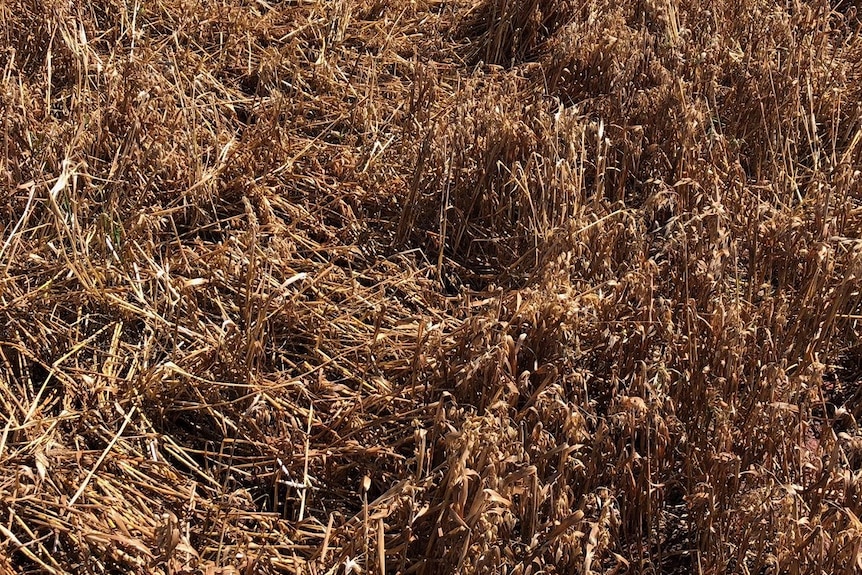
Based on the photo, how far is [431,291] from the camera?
2.54 metres

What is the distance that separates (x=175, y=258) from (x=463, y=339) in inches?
33.1

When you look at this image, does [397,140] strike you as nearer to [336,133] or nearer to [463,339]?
[336,133]

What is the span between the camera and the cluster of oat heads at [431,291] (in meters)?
1.86

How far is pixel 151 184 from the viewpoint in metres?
2.65

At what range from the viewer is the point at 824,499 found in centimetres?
182

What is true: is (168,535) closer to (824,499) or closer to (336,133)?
(824,499)

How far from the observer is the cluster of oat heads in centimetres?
186

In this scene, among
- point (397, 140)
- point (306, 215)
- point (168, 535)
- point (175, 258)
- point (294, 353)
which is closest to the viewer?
point (168, 535)

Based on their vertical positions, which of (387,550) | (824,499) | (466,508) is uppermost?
(824,499)

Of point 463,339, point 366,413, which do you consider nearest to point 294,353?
point 366,413

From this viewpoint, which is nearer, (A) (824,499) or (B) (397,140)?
(A) (824,499)

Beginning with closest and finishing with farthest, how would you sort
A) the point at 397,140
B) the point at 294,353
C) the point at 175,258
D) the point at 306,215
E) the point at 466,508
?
the point at 466,508, the point at 294,353, the point at 175,258, the point at 306,215, the point at 397,140

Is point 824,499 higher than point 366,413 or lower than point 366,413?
higher

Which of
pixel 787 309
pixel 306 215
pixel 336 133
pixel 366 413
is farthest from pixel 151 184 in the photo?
pixel 787 309
